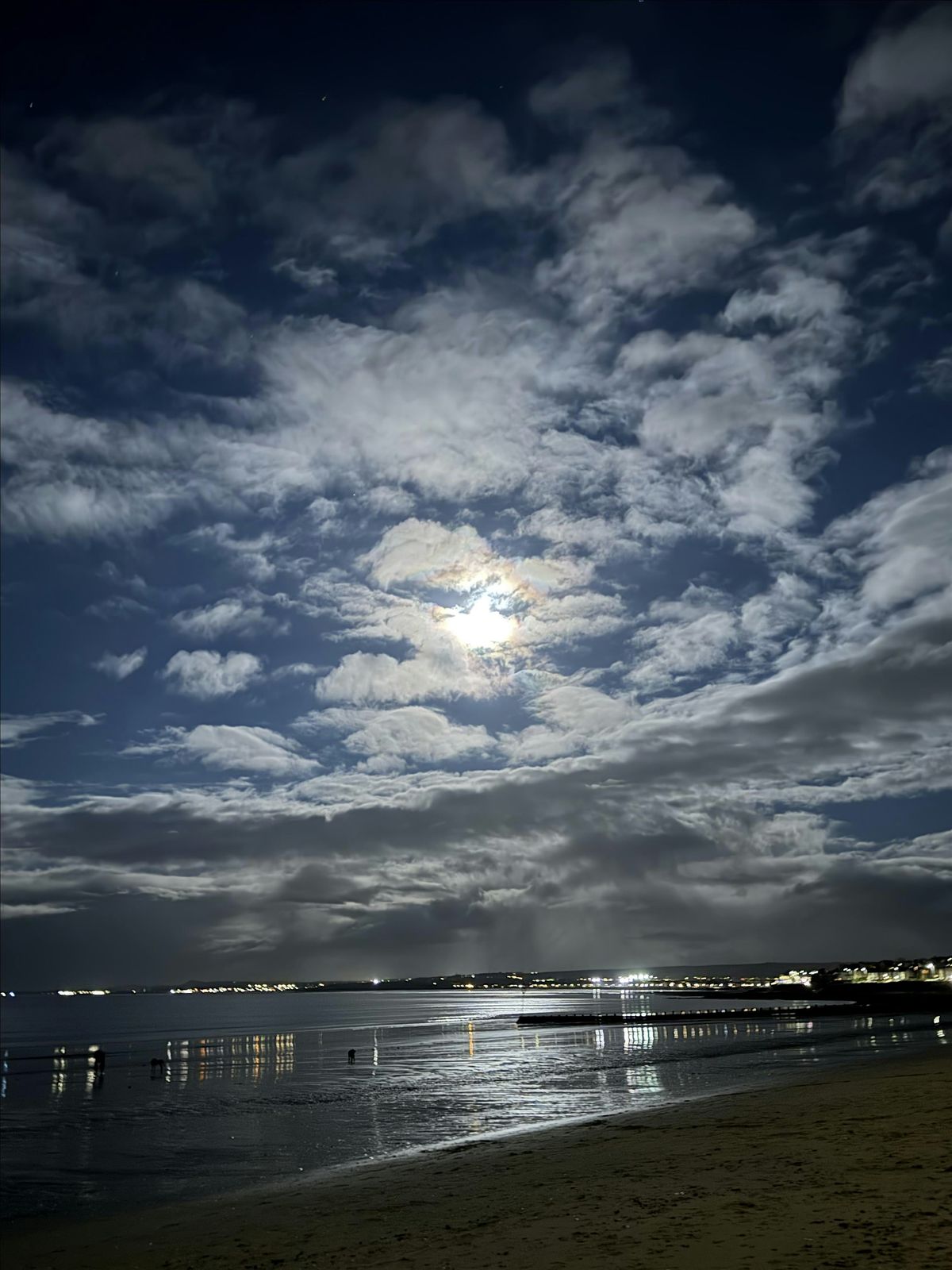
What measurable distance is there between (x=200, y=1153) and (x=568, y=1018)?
357 ft

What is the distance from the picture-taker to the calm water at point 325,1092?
106ft

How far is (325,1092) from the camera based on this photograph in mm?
55969

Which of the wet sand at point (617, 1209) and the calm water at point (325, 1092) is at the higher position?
the wet sand at point (617, 1209)

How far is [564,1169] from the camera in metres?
22.5

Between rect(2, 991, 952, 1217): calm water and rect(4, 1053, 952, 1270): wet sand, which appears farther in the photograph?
rect(2, 991, 952, 1217): calm water

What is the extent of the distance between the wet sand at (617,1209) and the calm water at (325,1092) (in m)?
6.66

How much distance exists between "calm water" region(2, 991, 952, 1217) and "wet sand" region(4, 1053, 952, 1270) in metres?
6.66

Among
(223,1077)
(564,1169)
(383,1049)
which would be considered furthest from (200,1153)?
(383,1049)

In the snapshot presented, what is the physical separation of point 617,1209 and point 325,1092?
45.7 m

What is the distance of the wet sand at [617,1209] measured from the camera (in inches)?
503

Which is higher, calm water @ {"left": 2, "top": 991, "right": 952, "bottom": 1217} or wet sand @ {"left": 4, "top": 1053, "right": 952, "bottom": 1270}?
wet sand @ {"left": 4, "top": 1053, "right": 952, "bottom": 1270}

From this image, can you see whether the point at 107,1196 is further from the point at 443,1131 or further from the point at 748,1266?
the point at 748,1266

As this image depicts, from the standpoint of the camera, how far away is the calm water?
3225 cm

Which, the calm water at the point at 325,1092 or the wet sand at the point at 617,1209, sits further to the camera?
the calm water at the point at 325,1092
